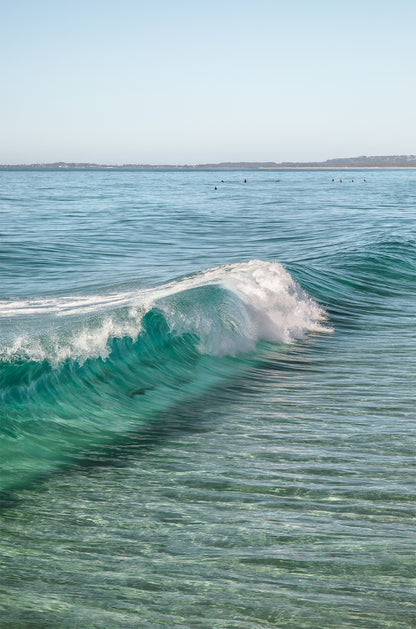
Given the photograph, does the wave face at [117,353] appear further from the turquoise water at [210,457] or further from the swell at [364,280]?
the swell at [364,280]

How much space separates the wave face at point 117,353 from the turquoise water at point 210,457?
1.3 inches

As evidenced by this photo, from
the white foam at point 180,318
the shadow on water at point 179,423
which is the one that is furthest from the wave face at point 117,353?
the shadow on water at point 179,423

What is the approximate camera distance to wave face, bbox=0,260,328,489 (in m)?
6.17

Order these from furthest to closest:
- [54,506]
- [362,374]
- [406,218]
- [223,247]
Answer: [406,218]
[223,247]
[362,374]
[54,506]

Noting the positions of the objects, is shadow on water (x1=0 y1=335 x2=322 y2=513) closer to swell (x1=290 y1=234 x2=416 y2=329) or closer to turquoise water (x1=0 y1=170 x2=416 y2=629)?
turquoise water (x1=0 y1=170 x2=416 y2=629)

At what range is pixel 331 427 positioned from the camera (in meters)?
5.93

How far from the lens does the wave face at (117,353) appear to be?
6.17m

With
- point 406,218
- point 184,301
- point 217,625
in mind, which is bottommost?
point 217,625

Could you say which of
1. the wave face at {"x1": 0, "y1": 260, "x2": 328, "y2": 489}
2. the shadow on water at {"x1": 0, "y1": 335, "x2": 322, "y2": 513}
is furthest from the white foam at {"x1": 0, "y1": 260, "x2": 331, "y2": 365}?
the shadow on water at {"x1": 0, "y1": 335, "x2": 322, "y2": 513}

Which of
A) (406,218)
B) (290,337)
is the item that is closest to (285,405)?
(290,337)

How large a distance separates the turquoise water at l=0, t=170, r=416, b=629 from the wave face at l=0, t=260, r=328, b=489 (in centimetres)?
3

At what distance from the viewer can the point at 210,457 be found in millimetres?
5277

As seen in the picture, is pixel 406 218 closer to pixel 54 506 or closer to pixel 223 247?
pixel 223 247

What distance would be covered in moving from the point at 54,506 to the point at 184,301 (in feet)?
21.6
